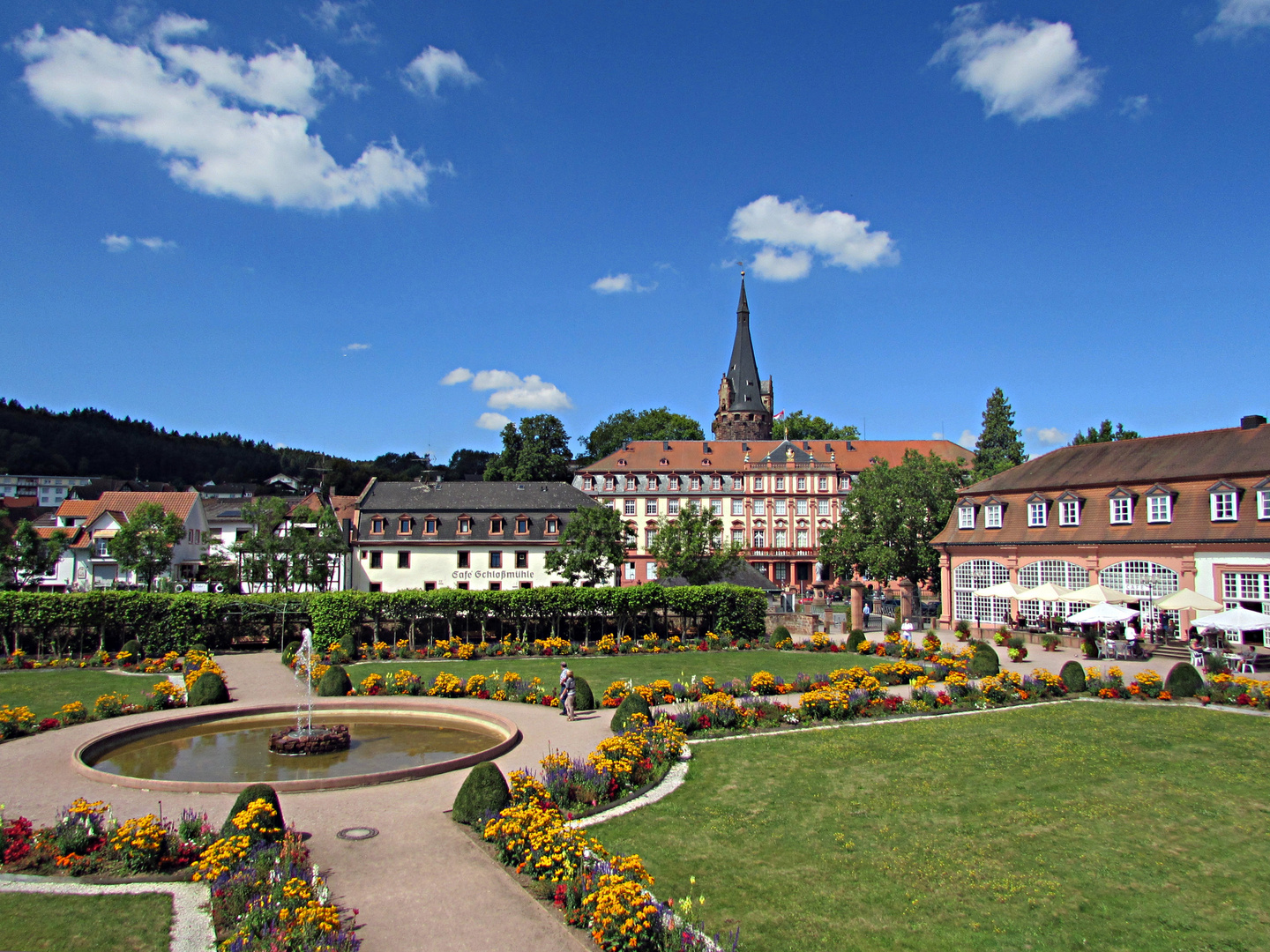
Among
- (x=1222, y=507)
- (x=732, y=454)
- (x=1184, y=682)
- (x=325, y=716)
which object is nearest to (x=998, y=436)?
(x=732, y=454)

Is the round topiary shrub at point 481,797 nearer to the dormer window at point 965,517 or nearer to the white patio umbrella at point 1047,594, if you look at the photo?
the white patio umbrella at point 1047,594

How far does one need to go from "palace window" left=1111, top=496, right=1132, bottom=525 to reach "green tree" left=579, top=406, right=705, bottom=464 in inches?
2679

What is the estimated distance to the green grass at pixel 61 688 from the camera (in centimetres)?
2473

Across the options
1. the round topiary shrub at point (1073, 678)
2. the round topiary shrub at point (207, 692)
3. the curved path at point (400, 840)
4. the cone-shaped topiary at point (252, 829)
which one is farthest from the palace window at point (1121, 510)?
the round topiary shrub at point (207, 692)

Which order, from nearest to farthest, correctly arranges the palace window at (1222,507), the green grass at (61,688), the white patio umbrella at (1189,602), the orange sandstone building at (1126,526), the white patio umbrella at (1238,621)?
1. the green grass at (61,688)
2. the white patio umbrella at (1238,621)
3. the white patio umbrella at (1189,602)
4. the orange sandstone building at (1126,526)
5. the palace window at (1222,507)

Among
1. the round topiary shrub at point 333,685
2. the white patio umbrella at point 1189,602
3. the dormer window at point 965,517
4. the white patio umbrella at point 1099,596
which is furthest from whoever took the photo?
the dormer window at point 965,517

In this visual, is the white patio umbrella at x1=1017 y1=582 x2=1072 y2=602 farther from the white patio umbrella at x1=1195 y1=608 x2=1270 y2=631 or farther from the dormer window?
the white patio umbrella at x1=1195 y1=608 x2=1270 y2=631

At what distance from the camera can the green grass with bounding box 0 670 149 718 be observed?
24.7 metres

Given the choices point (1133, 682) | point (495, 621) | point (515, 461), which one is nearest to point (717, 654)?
point (495, 621)

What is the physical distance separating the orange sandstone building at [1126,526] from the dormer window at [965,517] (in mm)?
70

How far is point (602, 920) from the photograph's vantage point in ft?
29.6

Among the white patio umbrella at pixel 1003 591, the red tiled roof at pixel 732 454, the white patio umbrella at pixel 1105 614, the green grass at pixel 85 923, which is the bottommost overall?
the green grass at pixel 85 923

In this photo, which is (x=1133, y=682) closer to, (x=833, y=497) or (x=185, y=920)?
(x=185, y=920)

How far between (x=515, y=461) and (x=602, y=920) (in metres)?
84.3
